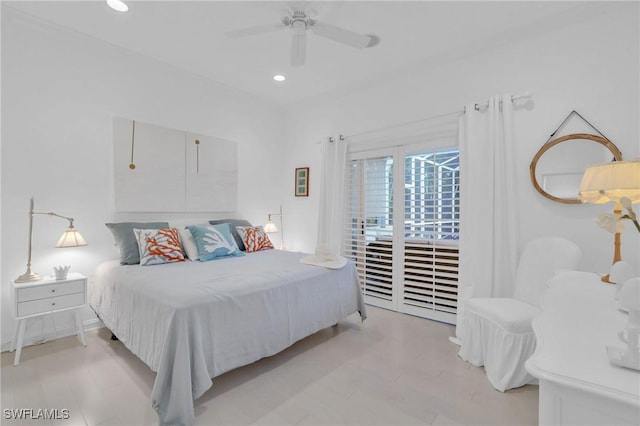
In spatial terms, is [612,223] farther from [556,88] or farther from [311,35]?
[311,35]

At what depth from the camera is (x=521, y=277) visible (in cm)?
238

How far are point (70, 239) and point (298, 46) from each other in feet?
7.85

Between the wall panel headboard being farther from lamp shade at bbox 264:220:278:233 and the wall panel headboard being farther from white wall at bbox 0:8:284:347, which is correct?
lamp shade at bbox 264:220:278:233

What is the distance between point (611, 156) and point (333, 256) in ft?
7.48

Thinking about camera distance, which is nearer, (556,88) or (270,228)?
(556,88)

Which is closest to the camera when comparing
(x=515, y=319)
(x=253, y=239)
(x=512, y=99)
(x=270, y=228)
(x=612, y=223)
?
(x=612, y=223)

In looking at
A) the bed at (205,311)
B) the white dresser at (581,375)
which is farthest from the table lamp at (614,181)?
the bed at (205,311)

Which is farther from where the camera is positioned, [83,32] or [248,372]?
[83,32]

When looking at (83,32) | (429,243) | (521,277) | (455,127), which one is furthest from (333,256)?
(83,32)

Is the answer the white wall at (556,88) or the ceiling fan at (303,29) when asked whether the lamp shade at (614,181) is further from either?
the ceiling fan at (303,29)

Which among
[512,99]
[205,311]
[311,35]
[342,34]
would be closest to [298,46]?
[342,34]

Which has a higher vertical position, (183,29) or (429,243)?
(183,29)

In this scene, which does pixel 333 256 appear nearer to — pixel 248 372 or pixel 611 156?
pixel 248 372

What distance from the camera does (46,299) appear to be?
92.7 inches
